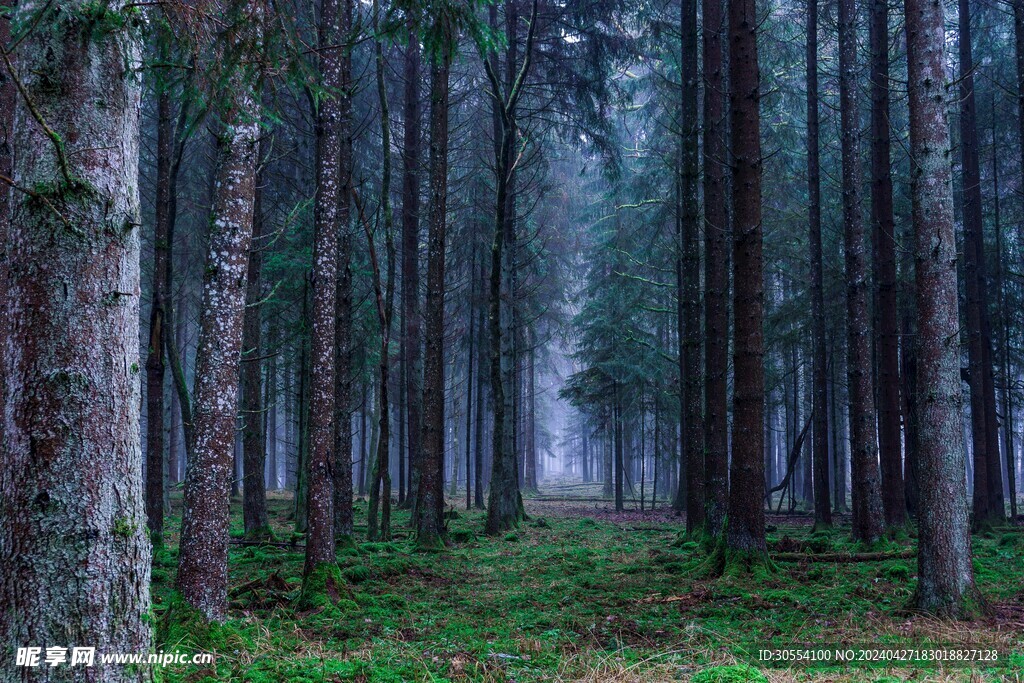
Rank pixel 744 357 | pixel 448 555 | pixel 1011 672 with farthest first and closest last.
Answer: pixel 448 555 < pixel 744 357 < pixel 1011 672

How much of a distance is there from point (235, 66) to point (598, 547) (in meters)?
12.1

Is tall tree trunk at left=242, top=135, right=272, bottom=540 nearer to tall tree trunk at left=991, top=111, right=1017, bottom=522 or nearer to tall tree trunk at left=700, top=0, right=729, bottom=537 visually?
tall tree trunk at left=700, top=0, right=729, bottom=537

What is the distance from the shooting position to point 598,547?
14570mm

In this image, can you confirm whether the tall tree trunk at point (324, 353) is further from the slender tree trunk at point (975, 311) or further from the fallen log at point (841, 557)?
the slender tree trunk at point (975, 311)

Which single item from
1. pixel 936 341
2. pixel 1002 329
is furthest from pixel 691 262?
pixel 1002 329

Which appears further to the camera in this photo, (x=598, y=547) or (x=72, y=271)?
(x=598, y=547)

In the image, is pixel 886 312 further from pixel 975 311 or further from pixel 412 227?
pixel 412 227

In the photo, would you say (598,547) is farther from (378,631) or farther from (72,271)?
(72,271)

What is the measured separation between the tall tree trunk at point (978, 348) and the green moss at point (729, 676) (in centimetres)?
1400

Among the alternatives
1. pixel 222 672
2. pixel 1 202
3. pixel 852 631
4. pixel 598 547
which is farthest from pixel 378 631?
pixel 598 547

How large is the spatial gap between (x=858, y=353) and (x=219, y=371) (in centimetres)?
1140

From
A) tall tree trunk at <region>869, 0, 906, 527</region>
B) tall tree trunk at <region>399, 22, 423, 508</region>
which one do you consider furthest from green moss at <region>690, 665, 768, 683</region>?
tall tree trunk at <region>399, 22, 423, 508</region>

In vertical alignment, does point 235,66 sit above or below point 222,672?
above

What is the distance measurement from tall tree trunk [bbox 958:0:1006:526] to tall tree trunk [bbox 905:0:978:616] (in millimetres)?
9299
